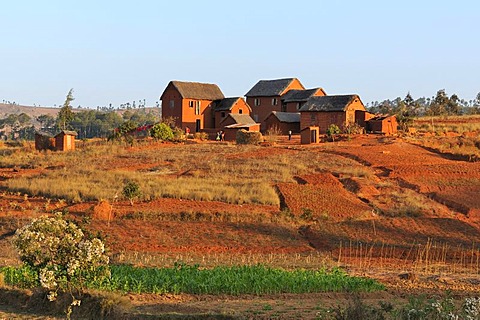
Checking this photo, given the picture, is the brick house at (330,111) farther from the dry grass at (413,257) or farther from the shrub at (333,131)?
the dry grass at (413,257)

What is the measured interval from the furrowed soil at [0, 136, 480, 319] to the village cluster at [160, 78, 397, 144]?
1727 centimetres

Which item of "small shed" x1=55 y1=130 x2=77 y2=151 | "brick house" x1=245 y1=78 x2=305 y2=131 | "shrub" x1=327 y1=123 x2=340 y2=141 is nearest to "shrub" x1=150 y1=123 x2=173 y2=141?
"small shed" x1=55 y1=130 x2=77 y2=151

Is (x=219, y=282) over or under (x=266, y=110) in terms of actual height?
under

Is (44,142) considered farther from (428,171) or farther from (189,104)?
(428,171)

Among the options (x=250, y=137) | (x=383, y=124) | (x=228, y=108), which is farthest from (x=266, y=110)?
(x=250, y=137)

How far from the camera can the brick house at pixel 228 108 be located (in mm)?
56188

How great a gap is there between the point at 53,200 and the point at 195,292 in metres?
14.4

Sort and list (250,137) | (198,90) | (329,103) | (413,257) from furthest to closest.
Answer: (198,90), (329,103), (250,137), (413,257)

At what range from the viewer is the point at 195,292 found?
1181cm

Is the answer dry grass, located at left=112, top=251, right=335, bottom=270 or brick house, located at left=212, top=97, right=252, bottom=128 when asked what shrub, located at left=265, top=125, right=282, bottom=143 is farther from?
dry grass, located at left=112, top=251, right=335, bottom=270

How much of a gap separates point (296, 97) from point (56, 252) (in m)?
47.7

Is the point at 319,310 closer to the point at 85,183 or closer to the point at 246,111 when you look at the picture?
the point at 85,183

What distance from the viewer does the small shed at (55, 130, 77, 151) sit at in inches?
1647

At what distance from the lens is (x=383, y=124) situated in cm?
4775
